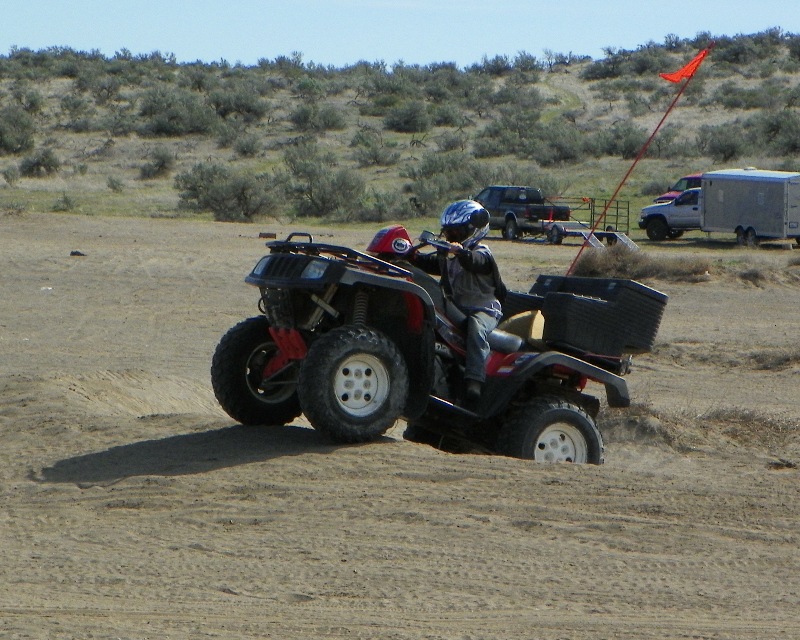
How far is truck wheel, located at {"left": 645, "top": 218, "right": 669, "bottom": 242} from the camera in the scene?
32.5 meters

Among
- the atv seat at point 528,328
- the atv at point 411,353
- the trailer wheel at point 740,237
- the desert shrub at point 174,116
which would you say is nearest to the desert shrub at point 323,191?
the trailer wheel at point 740,237

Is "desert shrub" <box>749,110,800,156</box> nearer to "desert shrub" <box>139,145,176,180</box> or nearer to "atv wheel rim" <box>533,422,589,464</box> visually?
"desert shrub" <box>139,145,176,180</box>

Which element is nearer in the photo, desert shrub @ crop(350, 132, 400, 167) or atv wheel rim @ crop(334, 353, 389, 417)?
atv wheel rim @ crop(334, 353, 389, 417)

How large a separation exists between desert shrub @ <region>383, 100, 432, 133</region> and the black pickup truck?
21701 millimetres

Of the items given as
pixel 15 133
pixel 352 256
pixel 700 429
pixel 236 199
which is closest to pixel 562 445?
pixel 352 256

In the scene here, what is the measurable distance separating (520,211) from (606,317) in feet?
80.1

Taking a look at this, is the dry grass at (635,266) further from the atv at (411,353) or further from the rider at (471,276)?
the rider at (471,276)

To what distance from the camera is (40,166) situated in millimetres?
40250

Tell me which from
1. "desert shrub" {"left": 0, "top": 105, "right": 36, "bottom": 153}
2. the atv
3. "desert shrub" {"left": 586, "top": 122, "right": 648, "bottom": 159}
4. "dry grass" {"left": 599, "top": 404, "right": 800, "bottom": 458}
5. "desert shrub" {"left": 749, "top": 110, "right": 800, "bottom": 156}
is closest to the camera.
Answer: the atv

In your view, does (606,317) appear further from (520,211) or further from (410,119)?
(410,119)

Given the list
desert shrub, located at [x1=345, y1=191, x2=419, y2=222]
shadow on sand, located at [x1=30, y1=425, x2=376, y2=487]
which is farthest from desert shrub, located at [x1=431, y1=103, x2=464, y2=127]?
shadow on sand, located at [x1=30, y1=425, x2=376, y2=487]

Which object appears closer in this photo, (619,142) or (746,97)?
(619,142)

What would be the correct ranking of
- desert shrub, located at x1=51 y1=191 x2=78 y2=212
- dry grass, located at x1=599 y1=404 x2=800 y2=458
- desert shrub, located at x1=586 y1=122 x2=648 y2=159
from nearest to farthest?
dry grass, located at x1=599 y1=404 x2=800 y2=458
desert shrub, located at x1=51 y1=191 x2=78 y2=212
desert shrub, located at x1=586 y1=122 x2=648 y2=159

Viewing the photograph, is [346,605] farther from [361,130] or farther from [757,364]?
[361,130]
